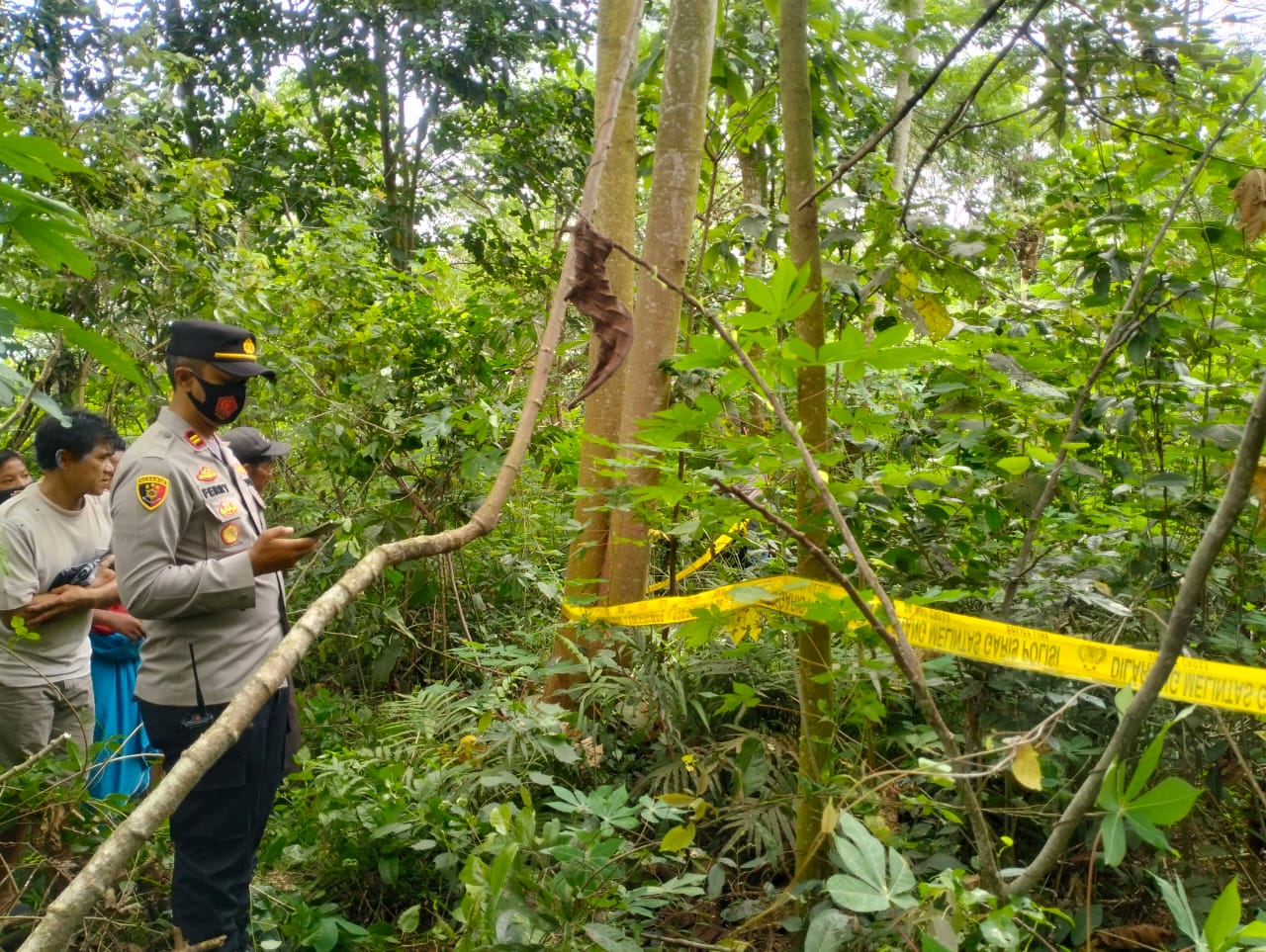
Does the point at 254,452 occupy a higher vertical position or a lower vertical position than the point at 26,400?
lower

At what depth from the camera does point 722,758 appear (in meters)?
3.19

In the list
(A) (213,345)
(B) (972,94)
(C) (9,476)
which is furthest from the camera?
(C) (9,476)

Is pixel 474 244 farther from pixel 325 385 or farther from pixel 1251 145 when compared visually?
pixel 1251 145

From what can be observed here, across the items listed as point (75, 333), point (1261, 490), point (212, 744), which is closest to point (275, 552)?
point (212, 744)

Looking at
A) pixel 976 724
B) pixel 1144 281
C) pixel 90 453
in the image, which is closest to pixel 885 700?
pixel 976 724

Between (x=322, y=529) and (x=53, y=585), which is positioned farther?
(x=53, y=585)

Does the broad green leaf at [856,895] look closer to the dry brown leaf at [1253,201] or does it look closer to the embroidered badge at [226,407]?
the dry brown leaf at [1253,201]

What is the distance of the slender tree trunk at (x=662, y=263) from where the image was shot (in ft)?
12.5

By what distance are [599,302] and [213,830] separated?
1.85 metres

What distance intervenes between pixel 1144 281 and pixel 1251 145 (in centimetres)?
71

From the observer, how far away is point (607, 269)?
4.30 meters

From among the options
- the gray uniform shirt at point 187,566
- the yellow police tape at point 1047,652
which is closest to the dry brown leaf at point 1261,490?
the yellow police tape at point 1047,652

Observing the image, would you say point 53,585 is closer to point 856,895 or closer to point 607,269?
point 607,269

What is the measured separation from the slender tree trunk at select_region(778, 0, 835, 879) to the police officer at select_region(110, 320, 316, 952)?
1359 mm
